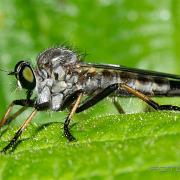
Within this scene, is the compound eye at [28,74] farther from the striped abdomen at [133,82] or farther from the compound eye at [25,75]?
the striped abdomen at [133,82]

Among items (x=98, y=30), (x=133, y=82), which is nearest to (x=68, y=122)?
(x=133, y=82)

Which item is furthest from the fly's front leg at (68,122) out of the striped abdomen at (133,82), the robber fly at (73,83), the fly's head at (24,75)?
the striped abdomen at (133,82)

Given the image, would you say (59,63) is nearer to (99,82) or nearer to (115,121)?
(99,82)

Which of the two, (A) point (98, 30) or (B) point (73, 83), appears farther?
(A) point (98, 30)

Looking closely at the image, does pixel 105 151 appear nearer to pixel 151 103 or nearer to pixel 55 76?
pixel 151 103

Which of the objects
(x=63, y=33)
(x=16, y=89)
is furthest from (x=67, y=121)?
(x=63, y=33)

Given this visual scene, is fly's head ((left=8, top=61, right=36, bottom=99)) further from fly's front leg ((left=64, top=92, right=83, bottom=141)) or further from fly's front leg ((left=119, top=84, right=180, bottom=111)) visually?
fly's front leg ((left=119, top=84, right=180, bottom=111))

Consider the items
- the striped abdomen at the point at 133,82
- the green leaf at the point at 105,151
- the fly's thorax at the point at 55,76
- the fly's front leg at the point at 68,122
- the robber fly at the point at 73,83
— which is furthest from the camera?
the striped abdomen at the point at 133,82
